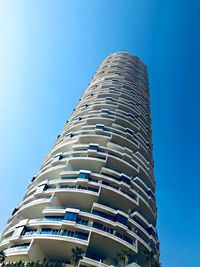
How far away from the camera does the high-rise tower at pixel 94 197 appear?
1544 inches

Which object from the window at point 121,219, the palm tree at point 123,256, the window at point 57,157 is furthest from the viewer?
the window at point 57,157

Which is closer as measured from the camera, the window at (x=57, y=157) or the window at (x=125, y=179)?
the window at (x=125, y=179)

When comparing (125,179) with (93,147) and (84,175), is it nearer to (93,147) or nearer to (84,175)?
(84,175)

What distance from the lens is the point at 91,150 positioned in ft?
170

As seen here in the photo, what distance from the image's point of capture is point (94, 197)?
43.9 metres

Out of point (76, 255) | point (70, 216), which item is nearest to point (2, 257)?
point (70, 216)

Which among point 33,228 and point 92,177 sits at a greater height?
point 92,177

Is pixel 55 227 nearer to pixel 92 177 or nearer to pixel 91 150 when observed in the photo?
pixel 92 177

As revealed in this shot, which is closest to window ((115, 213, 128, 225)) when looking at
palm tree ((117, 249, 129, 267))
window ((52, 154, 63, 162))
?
palm tree ((117, 249, 129, 267))

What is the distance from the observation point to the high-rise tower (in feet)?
129

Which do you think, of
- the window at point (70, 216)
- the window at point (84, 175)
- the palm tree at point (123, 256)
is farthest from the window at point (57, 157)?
the palm tree at point (123, 256)

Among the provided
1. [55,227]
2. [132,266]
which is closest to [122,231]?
[132,266]

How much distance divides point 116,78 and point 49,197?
48028mm

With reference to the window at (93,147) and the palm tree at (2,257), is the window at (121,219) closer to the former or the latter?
the window at (93,147)
